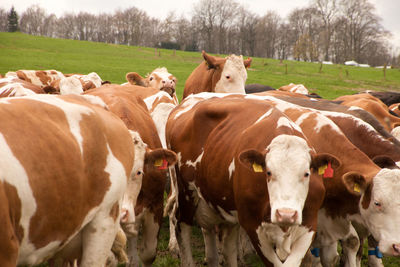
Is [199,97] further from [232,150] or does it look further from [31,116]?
[31,116]

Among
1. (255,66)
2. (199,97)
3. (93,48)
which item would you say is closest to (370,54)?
(255,66)

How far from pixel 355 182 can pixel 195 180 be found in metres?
1.73

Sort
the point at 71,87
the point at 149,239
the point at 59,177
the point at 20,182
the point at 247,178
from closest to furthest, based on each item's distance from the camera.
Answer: the point at 20,182 → the point at 59,177 → the point at 247,178 → the point at 149,239 → the point at 71,87

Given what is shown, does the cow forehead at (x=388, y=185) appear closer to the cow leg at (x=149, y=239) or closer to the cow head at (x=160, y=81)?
the cow leg at (x=149, y=239)

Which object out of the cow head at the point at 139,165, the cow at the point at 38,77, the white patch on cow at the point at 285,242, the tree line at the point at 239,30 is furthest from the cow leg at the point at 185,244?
the tree line at the point at 239,30

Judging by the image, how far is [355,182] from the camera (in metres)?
4.08

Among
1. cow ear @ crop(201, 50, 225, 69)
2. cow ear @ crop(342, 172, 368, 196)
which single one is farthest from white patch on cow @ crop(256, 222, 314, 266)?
cow ear @ crop(201, 50, 225, 69)

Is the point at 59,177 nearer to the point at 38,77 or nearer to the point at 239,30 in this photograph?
the point at 38,77

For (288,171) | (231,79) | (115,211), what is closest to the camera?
(115,211)

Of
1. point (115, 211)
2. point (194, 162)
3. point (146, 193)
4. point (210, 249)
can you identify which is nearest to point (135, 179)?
point (146, 193)

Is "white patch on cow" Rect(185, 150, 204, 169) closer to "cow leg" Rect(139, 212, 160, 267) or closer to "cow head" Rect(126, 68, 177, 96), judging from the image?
"cow leg" Rect(139, 212, 160, 267)

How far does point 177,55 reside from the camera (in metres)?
50.1

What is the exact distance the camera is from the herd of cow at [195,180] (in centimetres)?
254

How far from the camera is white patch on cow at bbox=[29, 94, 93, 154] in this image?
9.59 ft
